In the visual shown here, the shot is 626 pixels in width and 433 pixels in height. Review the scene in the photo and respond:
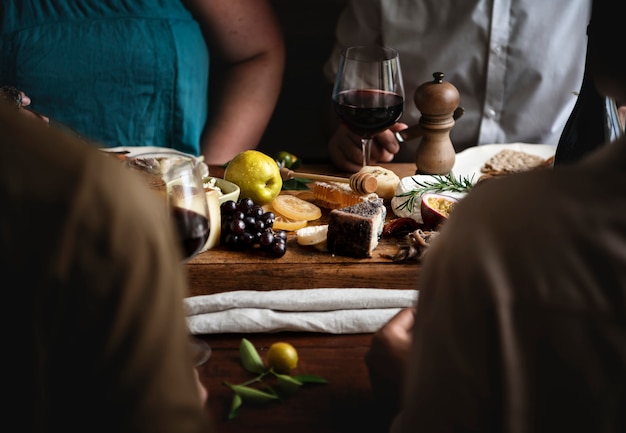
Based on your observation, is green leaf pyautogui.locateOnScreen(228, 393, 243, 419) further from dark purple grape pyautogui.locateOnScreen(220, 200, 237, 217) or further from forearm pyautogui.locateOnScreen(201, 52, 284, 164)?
forearm pyautogui.locateOnScreen(201, 52, 284, 164)

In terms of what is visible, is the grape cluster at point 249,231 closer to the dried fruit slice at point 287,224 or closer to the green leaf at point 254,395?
the dried fruit slice at point 287,224

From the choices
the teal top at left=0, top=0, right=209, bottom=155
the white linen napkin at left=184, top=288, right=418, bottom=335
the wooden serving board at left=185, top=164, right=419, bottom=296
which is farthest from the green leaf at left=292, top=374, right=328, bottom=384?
the teal top at left=0, top=0, right=209, bottom=155

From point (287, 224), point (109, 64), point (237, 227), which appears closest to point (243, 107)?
point (109, 64)

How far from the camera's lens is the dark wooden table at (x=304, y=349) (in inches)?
37.6

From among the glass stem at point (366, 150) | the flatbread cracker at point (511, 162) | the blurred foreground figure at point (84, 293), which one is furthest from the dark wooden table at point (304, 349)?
the blurred foreground figure at point (84, 293)

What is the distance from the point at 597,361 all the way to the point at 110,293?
344mm

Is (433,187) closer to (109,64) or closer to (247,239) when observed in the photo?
(247,239)

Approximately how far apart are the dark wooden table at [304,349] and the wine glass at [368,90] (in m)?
0.24

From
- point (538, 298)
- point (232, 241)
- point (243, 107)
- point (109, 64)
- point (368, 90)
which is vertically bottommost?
point (243, 107)

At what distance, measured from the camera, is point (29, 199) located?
43cm

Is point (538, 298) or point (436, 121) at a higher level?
point (538, 298)

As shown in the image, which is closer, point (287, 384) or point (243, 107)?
point (287, 384)

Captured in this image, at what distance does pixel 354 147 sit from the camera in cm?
184

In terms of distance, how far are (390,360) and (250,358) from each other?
0.25 metres
